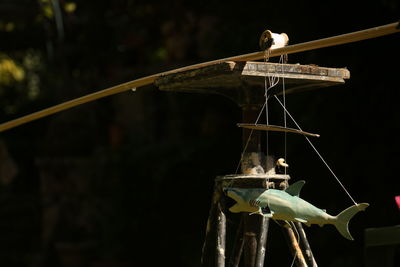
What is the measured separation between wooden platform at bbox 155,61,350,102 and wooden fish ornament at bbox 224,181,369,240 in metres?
0.37

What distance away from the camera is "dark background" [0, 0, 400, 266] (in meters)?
5.73

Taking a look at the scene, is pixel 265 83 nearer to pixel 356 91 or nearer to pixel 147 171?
pixel 356 91

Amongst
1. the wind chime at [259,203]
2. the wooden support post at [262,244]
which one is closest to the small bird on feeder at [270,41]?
the wind chime at [259,203]

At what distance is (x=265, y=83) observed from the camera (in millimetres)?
2666

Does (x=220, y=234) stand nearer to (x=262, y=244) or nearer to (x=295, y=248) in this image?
(x=262, y=244)

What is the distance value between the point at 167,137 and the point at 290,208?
633cm

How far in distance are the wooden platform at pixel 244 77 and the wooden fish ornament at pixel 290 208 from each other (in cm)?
37

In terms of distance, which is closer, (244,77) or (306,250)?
(244,77)

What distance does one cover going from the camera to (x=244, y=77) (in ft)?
8.50

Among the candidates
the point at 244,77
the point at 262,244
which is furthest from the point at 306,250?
the point at 244,77

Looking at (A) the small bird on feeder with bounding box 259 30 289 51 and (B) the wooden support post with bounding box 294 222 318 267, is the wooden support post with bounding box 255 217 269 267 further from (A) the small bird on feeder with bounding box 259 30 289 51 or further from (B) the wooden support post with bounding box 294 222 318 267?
(A) the small bird on feeder with bounding box 259 30 289 51

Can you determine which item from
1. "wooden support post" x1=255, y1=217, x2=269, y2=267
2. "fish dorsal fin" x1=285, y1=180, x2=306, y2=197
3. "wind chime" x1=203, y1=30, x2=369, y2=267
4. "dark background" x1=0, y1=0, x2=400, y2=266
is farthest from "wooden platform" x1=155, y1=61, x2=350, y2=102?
"dark background" x1=0, y1=0, x2=400, y2=266

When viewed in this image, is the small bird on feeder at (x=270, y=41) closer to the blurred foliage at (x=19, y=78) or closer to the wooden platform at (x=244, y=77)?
the wooden platform at (x=244, y=77)

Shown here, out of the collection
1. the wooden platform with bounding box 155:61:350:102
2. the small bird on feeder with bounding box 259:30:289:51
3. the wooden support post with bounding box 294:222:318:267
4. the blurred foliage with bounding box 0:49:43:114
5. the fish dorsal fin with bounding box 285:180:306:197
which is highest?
the blurred foliage with bounding box 0:49:43:114
